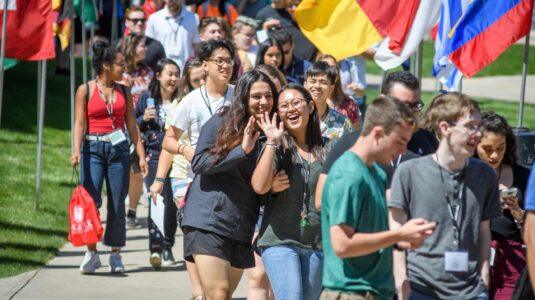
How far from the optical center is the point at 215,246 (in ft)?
23.1

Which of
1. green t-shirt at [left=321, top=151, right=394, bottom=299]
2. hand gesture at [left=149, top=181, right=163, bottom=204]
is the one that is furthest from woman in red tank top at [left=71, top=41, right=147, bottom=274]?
green t-shirt at [left=321, top=151, right=394, bottom=299]

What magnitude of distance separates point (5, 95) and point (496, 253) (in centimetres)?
1639

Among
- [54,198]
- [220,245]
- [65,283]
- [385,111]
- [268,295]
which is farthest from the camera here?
[54,198]

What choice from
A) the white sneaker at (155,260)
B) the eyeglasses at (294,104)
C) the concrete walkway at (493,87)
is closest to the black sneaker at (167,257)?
the white sneaker at (155,260)

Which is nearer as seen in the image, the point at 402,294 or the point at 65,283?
the point at 402,294

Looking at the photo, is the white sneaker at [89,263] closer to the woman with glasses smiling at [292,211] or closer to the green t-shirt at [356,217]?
the woman with glasses smiling at [292,211]

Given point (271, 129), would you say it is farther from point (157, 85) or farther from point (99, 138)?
point (157, 85)

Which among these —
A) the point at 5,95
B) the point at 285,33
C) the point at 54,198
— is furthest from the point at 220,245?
the point at 5,95

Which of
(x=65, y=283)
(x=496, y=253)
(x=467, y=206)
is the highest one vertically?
(x=467, y=206)

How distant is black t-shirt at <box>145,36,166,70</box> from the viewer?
1361 cm

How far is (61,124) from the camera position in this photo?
20.4 meters

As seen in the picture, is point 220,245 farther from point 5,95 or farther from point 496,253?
point 5,95

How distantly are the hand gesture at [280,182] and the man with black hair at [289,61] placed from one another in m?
4.79

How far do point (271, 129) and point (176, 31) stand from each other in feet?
27.0
